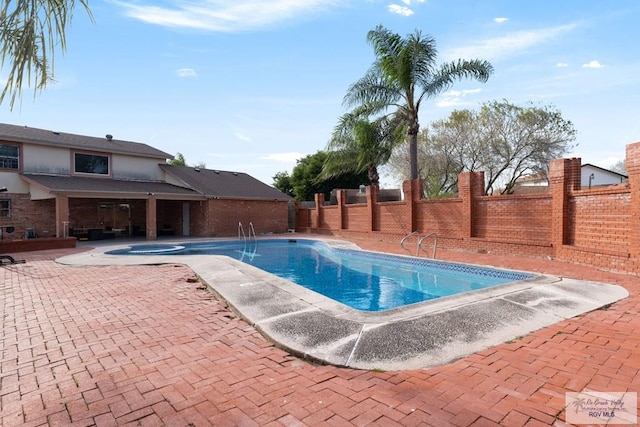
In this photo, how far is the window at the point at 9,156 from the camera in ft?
57.3

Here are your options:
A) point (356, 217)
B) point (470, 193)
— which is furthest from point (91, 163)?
point (470, 193)

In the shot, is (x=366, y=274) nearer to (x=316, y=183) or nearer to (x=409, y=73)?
(x=409, y=73)

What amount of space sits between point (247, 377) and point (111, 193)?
702 inches

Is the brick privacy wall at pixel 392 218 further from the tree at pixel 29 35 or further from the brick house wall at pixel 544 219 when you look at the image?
the tree at pixel 29 35

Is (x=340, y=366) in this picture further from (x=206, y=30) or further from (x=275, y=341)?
(x=206, y=30)

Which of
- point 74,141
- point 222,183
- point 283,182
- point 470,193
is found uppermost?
point 74,141

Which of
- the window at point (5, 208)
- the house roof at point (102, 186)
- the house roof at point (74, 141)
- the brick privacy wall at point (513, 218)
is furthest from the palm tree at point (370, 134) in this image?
the window at point (5, 208)

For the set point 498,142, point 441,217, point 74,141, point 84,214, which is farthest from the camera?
point 498,142

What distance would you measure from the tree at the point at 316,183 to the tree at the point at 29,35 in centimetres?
3135

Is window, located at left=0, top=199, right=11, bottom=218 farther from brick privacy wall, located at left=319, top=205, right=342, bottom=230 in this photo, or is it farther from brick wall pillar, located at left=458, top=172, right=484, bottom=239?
brick wall pillar, located at left=458, top=172, right=484, bottom=239

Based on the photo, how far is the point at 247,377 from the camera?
10.7 ft

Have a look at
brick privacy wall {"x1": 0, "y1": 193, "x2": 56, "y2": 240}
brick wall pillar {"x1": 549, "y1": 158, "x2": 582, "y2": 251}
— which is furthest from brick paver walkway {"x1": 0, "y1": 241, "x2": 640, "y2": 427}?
brick privacy wall {"x1": 0, "y1": 193, "x2": 56, "y2": 240}
